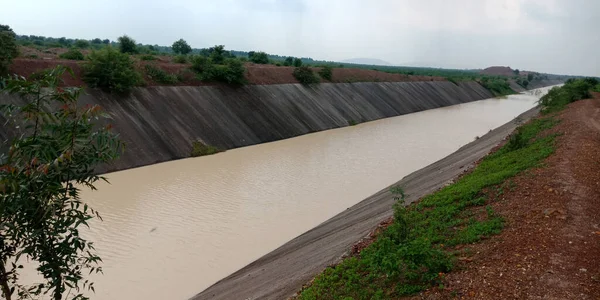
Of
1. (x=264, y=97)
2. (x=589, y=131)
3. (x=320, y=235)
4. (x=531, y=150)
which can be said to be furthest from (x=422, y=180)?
(x=264, y=97)

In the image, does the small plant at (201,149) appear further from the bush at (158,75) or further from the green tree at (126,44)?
the green tree at (126,44)

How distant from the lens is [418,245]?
6363mm

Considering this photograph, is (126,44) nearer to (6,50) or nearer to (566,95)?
(6,50)

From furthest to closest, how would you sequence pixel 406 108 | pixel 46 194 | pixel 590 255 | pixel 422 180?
pixel 406 108 → pixel 422 180 → pixel 590 255 → pixel 46 194

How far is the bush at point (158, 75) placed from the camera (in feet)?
87.0

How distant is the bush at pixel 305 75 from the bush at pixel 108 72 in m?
18.9

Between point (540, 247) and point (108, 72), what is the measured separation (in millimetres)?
22471

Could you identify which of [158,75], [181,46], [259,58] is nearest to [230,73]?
[158,75]

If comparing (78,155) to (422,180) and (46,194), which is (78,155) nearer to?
(46,194)

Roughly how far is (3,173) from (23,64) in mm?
22353

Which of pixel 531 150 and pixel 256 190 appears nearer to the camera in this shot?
pixel 531 150

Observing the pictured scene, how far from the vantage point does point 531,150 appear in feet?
48.6

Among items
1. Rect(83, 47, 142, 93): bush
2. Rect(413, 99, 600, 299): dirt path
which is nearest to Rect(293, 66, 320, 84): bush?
Rect(83, 47, 142, 93): bush

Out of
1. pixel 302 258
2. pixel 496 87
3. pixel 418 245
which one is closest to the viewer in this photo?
pixel 418 245
